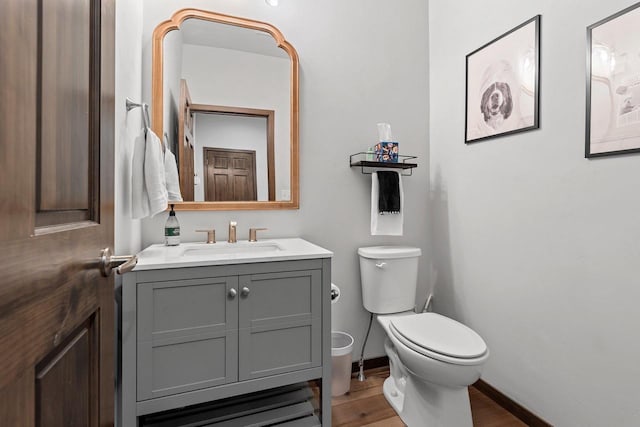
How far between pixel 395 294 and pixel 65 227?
5.50ft

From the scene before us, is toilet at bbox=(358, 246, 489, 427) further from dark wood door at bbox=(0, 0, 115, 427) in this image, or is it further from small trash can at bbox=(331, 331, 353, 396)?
dark wood door at bbox=(0, 0, 115, 427)

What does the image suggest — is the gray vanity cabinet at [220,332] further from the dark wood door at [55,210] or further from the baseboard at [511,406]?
the baseboard at [511,406]

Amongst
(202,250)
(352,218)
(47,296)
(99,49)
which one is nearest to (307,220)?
(352,218)

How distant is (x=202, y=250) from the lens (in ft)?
5.09

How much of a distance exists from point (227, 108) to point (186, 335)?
116cm

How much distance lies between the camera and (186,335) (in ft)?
3.86

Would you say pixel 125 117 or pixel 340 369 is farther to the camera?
pixel 340 369

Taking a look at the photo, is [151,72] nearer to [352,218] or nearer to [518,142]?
[352,218]

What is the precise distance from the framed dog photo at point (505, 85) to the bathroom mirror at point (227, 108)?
1.04 metres

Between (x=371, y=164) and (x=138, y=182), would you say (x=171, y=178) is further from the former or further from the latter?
(x=371, y=164)

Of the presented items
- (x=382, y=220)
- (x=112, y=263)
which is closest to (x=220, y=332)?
(x=112, y=263)

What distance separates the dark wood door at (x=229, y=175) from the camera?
5.61 feet

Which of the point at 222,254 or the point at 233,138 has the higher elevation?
the point at 233,138

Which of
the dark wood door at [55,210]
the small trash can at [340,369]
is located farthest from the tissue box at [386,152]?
the dark wood door at [55,210]
